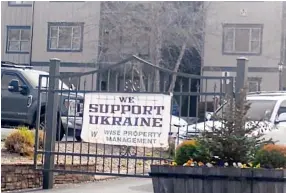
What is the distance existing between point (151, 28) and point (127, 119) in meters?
27.7

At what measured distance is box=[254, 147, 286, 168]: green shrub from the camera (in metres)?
8.23

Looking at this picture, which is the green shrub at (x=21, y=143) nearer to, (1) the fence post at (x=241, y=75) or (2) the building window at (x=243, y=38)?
(1) the fence post at (x=241, y=75)

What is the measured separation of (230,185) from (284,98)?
6609mm

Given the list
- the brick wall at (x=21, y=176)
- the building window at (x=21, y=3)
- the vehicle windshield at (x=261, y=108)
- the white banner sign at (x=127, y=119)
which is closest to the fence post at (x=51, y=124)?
the brick wall at (x=21, y=176)

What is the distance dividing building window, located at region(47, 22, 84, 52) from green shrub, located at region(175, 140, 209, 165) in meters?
33.9

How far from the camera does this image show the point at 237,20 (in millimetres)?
41125

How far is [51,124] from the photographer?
1138cm

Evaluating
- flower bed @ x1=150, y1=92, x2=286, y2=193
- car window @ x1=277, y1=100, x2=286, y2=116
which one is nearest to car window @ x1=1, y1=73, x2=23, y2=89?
car window @ x1=277, y1=100, x2=286, y2=116

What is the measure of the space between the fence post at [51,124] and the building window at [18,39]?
1376 inches

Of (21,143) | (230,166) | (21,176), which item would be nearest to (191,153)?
(230,166)

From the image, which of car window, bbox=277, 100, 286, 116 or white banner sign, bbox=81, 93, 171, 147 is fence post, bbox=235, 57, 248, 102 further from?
car window, bbox=277, 100, 286, 116

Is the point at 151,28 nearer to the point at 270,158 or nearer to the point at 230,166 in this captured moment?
the point at 270,158

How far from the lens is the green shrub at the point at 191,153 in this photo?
826cm

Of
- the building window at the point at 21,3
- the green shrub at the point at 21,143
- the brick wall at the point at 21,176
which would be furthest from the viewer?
the building window at the point at 21,3
